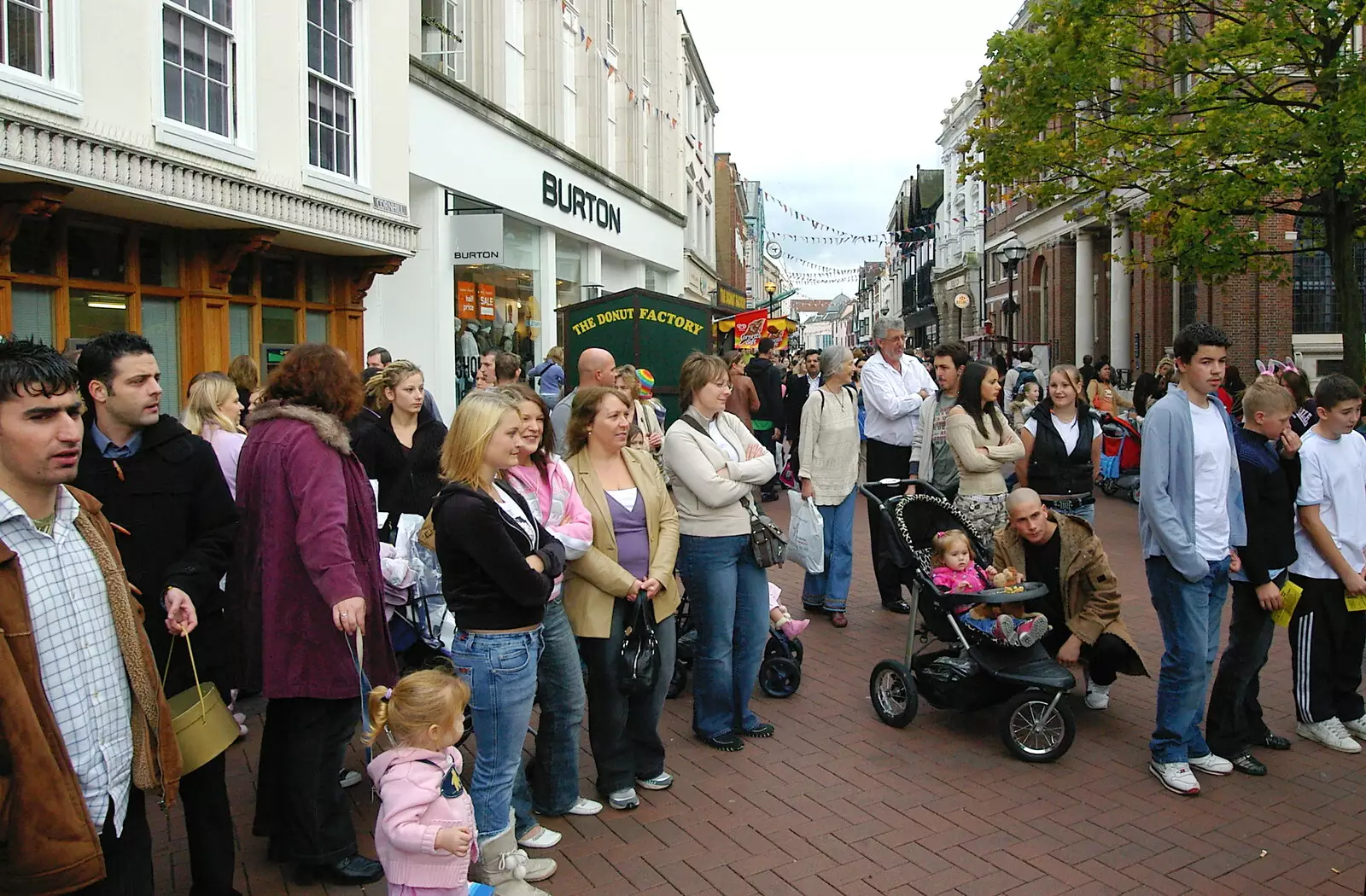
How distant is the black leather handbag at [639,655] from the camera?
15.2 ft

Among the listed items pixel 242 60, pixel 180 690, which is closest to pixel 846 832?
pixel 180 690

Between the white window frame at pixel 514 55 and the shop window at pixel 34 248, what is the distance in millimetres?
9306

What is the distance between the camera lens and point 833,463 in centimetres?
797

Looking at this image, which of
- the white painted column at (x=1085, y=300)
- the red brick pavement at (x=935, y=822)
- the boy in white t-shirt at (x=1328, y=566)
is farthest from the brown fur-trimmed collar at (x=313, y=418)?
the white painted column at (x=1085, y=300)

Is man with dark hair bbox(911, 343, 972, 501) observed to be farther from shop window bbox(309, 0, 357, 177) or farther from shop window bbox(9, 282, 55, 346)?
shop window bbox(309, 0, 357, 177)

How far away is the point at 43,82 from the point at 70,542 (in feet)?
22.1

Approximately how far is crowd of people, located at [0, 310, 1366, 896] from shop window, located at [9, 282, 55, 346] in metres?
2.65

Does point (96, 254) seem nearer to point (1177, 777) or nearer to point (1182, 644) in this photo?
point (1182, 644)

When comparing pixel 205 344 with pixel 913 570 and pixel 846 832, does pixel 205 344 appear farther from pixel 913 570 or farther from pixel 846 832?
pixel 846 832

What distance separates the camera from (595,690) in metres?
4.80

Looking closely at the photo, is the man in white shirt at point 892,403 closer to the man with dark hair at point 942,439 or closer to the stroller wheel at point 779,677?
the man with dark hair at point 942,439

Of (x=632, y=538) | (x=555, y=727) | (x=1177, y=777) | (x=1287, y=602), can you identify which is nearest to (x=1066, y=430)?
(x=1287, y=602)

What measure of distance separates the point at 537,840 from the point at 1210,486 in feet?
11.2

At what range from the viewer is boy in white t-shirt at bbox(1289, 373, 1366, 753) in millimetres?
5512
